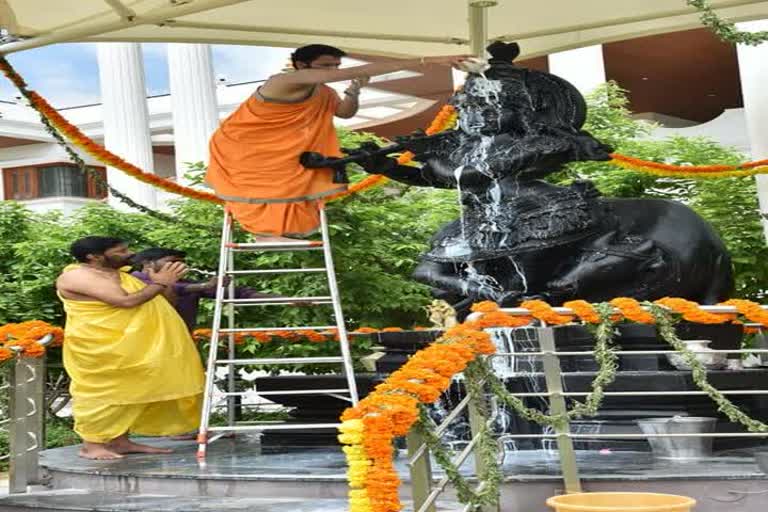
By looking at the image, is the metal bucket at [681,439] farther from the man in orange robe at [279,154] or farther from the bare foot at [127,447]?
the bare foot at [127,447]

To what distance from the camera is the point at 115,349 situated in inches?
278

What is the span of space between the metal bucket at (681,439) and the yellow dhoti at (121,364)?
281cm

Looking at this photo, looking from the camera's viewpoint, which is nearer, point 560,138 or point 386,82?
point 560,138

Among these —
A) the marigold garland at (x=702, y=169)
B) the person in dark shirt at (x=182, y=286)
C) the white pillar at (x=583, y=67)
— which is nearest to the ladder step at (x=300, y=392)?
the person in dark shirt at (x=182, y=286)

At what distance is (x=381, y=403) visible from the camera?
3.76 meters

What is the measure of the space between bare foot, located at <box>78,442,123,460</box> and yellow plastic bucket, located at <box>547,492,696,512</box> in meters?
3.21

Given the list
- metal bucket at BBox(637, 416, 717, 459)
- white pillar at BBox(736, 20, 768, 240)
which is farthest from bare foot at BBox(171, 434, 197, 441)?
white pillar at BBox(736, 20, 768, 240)

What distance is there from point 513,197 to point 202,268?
843 cm

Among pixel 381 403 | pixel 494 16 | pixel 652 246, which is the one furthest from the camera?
pixel 494 16

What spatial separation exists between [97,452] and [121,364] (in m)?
0.54

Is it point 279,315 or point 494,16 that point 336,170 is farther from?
point 279,315

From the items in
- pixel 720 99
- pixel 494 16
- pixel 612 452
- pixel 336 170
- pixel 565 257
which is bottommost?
pixel 612 452

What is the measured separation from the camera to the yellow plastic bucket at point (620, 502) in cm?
442

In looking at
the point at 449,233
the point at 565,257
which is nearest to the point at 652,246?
the point at 565,257
